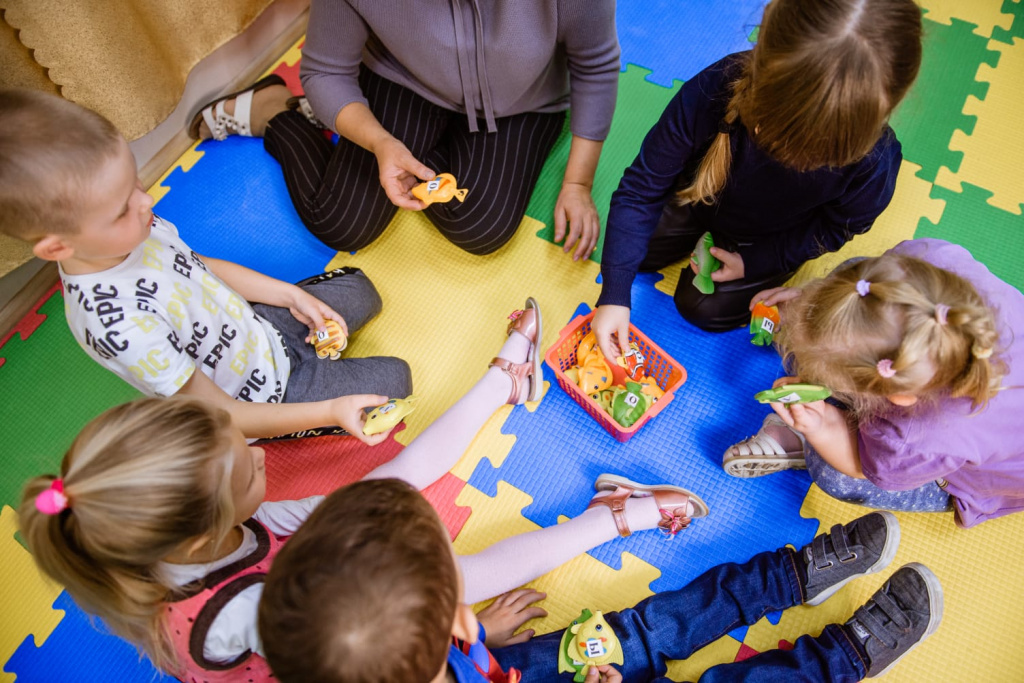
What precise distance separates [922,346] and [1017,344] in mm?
252

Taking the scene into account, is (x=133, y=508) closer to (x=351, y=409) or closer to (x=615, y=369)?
(x=351, y=409)

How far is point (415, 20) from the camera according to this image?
1126 millimetres

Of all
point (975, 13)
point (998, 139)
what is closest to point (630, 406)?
point (998, 139)

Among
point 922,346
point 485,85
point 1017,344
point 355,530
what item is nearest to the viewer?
point 355,530

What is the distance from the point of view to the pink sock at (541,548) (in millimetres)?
1060

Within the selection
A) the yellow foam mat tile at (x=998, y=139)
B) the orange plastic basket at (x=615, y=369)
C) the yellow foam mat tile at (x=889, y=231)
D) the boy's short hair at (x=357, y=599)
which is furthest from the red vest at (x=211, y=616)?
the yellow foam mat tile at (x=998, y=139)

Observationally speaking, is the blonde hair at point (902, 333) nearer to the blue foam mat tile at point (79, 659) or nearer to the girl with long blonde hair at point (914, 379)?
the girl with long blonde hair at point (914, 379)

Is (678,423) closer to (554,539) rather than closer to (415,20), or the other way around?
(554,539)

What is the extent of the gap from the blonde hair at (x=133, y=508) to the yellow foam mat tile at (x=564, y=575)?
54 centimetres

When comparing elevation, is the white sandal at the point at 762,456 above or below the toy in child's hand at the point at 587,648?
above

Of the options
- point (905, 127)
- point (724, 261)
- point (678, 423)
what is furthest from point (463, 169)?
point (905, 127)

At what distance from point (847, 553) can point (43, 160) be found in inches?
50.6

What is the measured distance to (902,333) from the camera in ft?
2.43

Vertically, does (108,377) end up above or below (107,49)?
below
